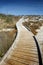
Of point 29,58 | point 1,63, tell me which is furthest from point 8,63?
point 29,58

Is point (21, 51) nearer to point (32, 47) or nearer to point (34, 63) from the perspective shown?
point (32, 47)

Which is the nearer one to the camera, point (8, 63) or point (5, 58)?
point (8, 63)

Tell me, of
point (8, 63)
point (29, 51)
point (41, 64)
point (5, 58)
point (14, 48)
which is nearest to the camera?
point (41, 64)

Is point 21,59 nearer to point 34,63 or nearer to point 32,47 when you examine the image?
point 34,63

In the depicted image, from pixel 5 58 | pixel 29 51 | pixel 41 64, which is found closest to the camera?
pixel 41 64

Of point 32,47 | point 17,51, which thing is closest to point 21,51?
point 17,51

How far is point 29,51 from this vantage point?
1113cm

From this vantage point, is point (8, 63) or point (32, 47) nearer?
point (8, 63)

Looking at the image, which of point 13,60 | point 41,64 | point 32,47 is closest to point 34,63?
point 41,64

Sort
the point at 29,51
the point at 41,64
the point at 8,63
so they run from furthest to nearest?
the point at 29,51
the point at 8,63
the point at 41,64

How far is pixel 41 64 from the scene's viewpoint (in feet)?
28.7

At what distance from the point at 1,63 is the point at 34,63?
1595 mm

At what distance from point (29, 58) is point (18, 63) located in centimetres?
80

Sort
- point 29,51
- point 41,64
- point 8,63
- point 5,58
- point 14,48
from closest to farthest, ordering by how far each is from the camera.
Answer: point 41,64, point 8,63, point 5,58, point 29,51, point 14,48
